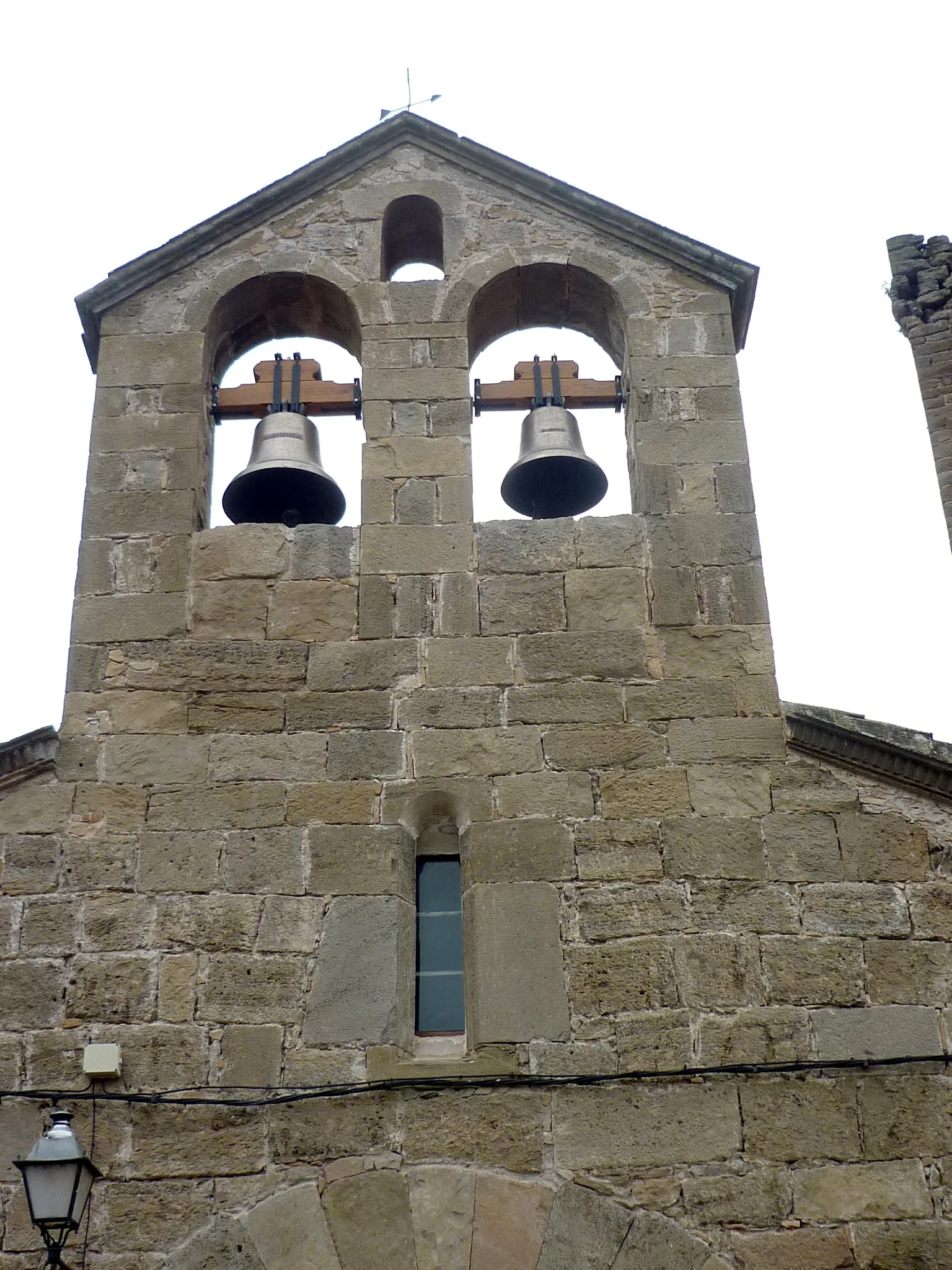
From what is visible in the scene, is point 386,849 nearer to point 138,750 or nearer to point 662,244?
point 138,750

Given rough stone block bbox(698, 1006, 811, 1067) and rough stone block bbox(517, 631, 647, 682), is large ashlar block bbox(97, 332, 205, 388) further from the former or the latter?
rough stone block bbox(698, 1006, 811, 1067)

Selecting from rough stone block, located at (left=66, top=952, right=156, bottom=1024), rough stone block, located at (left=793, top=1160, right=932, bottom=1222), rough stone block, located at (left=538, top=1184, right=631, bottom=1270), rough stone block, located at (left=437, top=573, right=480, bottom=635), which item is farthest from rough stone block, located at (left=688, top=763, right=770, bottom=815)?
→ rough stone block, located at (left=66, top=952, right=156, bottom=1024)

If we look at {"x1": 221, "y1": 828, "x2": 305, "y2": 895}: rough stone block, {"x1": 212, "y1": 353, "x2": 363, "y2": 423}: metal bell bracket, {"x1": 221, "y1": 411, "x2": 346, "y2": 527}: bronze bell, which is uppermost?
{"x1": 212, "y1": 353, "x2": 363, "y2": 423}: metal bell bracket

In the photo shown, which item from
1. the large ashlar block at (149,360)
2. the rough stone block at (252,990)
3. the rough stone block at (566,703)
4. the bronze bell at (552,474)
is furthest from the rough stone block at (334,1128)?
the large ashlar block at (149,360)

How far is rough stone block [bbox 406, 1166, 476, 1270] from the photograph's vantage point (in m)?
5.15

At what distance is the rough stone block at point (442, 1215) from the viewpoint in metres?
5.15

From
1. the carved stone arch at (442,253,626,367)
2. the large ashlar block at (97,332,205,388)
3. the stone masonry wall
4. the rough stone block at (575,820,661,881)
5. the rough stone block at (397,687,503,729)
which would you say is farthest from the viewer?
the stone masonry wall

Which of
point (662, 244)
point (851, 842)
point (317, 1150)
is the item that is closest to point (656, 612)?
point (851, 842)

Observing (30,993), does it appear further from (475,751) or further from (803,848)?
(803,848)

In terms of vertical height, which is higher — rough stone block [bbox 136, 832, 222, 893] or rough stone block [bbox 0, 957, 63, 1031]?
rough stone block [bbox 136, 832, 222, 893]

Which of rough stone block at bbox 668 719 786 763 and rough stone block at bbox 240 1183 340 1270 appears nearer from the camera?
rough stone block at bbox 240 1183 340 1270

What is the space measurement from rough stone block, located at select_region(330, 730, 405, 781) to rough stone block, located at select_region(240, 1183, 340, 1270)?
1.65 meters

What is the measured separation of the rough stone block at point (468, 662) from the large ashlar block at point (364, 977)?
40.3 inches

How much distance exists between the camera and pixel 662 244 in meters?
7.64
